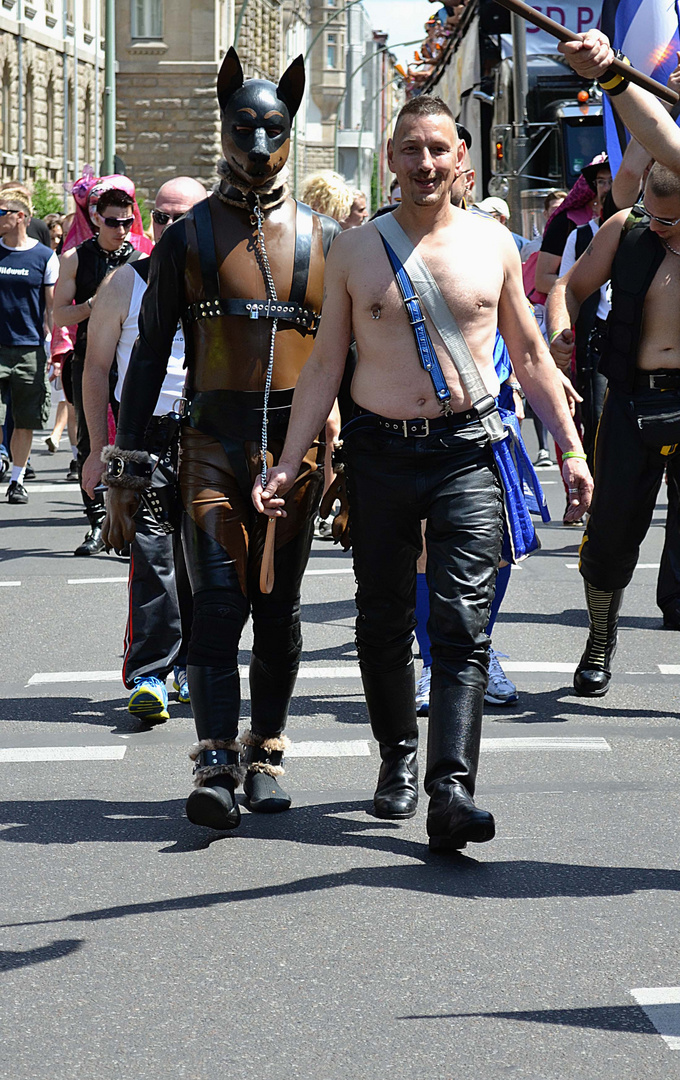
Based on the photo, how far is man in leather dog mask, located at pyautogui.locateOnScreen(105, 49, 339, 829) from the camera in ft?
16.1

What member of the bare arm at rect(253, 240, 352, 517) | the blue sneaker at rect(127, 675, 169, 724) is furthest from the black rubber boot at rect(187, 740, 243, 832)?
the blue sneaker at rect(127, 675, 169, 724)

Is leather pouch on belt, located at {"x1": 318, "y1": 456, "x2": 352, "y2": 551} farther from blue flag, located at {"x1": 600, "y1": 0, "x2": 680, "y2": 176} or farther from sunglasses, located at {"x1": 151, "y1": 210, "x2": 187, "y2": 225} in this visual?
blue flag, located at {"x1": 600, "y1": 0, "x2": 680, "y2": 176}

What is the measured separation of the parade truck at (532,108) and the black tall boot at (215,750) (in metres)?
15.3

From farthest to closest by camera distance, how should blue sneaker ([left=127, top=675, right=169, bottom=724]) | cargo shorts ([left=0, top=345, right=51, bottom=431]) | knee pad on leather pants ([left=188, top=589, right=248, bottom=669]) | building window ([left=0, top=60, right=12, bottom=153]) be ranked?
building window ([left=0, top=60, right=12, bottom=153]), cargo shorts ([left=0, top=345, right=51, bottom=431]), blue sneaker ([left=127, top=675, right=169, bottom=724]), knee pad on leather pants ([left=188, top=589, right=248, bottom=669])

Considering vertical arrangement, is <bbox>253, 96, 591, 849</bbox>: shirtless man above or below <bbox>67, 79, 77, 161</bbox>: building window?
below

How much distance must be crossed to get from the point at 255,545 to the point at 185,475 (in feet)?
0.94

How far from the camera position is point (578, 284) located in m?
6.16

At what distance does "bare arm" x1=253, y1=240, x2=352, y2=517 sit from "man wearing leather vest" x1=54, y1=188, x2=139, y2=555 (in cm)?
269

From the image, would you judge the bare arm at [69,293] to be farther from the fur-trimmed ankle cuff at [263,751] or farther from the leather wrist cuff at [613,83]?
the leather wrist cuff at [613,83]

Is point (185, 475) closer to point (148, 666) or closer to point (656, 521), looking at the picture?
point (148, 666)

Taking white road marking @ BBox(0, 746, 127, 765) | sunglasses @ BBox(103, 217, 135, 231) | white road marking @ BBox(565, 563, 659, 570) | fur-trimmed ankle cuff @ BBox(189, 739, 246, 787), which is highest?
sunglasses @ BBox(103, 217, 135, 231)

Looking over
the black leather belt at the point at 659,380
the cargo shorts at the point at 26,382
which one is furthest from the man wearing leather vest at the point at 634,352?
the cargo shorts at the point at 26,382

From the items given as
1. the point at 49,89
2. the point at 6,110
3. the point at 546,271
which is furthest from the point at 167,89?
the point at 546,271

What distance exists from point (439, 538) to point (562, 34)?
54.0 inches
